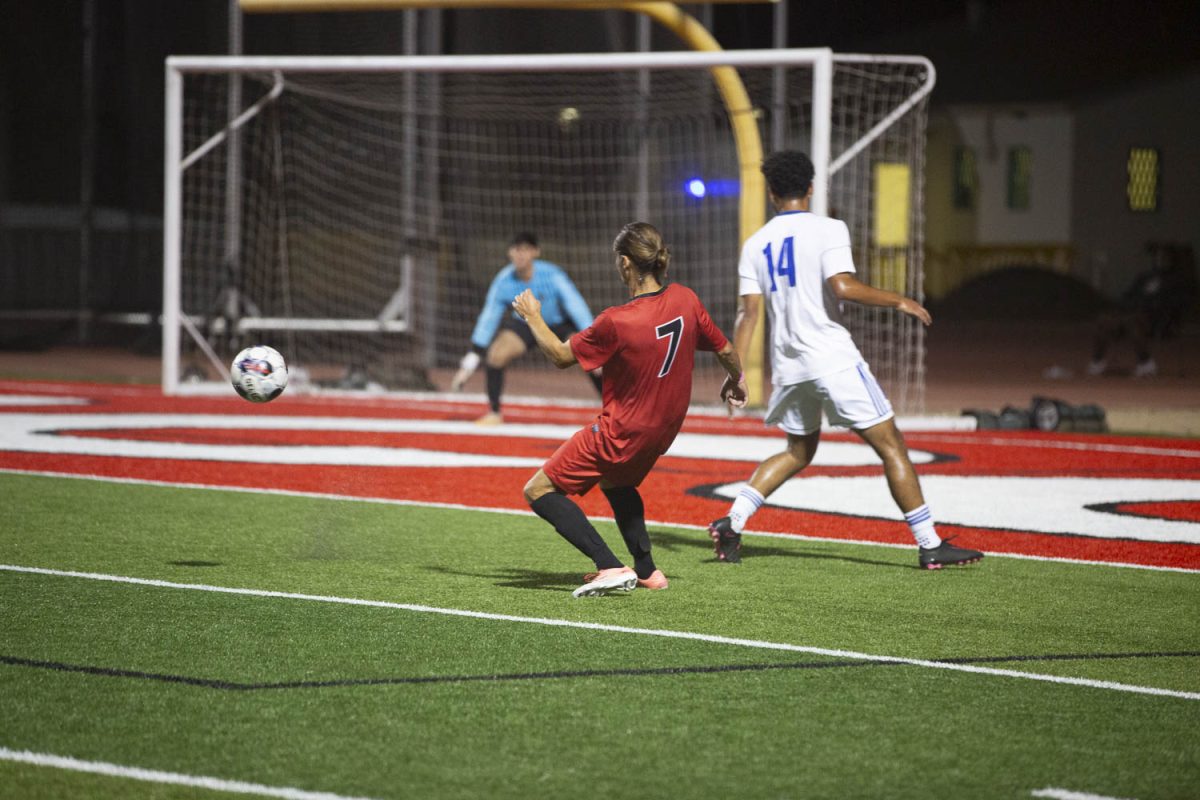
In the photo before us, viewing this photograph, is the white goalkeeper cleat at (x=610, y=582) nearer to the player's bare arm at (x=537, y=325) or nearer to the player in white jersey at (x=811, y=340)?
the player's bare arm at (x=537, y=325)

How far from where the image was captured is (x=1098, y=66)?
49812mm

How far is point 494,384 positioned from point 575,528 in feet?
28.2

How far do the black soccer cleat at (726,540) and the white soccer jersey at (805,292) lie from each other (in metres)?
0.74

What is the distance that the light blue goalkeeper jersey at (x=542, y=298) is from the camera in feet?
49.0

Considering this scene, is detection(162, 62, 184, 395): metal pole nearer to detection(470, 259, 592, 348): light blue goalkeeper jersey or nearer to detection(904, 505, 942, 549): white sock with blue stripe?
detection(470, 259, 592, 348): light blue goalkeeper jersey

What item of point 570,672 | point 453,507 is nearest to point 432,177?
point 453,507

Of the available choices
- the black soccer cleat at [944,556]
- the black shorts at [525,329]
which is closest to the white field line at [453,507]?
the black soccer cleat at [944,556]

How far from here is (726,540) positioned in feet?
27.2

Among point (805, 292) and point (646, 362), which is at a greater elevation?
point (805, 292)

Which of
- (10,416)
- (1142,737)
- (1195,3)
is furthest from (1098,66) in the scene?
(1142,737)

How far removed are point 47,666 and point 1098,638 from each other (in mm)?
3803

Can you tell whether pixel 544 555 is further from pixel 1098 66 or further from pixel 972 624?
pixel 1098 66

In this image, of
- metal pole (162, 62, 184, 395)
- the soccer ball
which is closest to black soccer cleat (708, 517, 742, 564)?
the soccer ball

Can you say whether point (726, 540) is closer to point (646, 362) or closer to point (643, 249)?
point (646, 362)
